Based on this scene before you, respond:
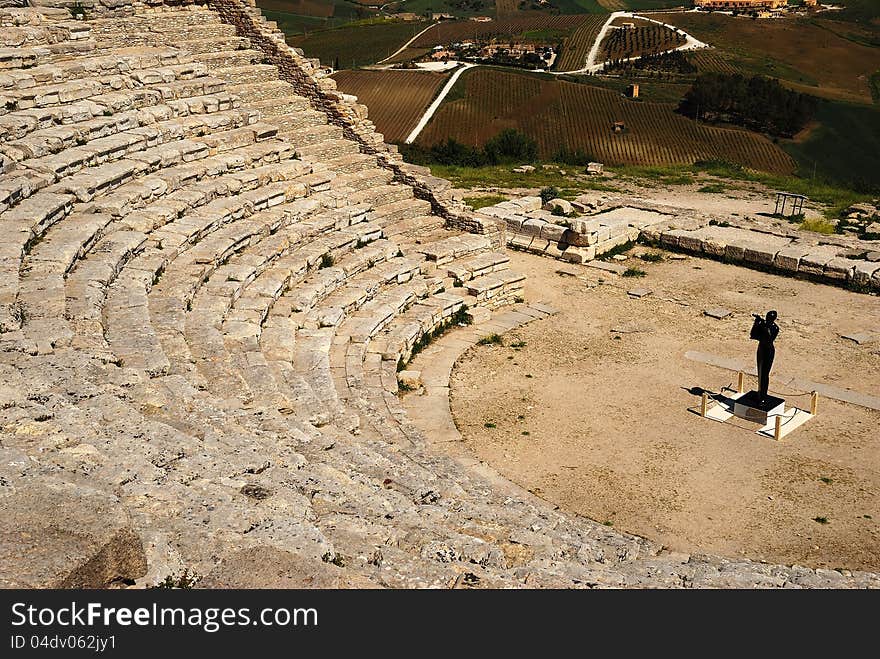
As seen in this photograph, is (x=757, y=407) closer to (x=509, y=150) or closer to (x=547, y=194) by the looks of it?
(x=547, y=194)

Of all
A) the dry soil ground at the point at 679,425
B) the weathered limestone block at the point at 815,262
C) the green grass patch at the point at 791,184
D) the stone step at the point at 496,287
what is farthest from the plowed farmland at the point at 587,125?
the dry soil ground at the point at 679,425

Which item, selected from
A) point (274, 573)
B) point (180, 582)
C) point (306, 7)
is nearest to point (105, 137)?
point (180, 582)

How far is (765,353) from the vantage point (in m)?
12.4

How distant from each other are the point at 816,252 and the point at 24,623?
60.1 ft

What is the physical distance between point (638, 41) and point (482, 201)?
77968 mm

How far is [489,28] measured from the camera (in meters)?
104

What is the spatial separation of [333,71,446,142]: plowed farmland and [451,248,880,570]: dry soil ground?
3766 centimetres

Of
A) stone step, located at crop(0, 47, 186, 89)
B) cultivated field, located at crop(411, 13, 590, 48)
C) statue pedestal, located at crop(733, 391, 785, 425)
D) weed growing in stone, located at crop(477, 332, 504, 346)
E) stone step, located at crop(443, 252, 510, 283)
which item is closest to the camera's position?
statue pedestal, located at crop(733, 391, 785, 425)

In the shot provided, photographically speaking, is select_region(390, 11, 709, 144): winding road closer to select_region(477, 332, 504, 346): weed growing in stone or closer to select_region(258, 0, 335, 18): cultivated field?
select_region(258, 0, 335, 18): cultivated field

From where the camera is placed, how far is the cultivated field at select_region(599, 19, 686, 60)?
3538 inches

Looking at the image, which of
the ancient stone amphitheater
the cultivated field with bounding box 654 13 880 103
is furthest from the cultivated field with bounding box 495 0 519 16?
the ancient stone amphitheater

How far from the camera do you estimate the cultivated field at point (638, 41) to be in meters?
89.9

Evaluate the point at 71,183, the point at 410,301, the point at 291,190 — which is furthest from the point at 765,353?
the point at 71,183

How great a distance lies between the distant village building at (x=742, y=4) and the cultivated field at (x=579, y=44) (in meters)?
20.3
